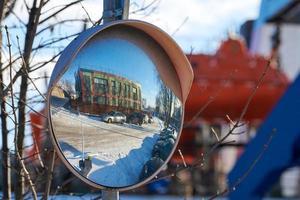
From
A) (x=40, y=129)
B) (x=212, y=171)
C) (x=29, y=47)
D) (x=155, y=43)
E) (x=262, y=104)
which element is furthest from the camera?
(x=212, y=171)

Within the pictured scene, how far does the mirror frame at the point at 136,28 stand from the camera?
243cm

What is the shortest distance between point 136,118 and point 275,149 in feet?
18.8

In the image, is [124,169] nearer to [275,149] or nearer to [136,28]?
[136,28]

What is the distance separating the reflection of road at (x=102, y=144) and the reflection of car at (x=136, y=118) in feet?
0.05

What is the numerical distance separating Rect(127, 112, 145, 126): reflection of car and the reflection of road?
0.05 feet

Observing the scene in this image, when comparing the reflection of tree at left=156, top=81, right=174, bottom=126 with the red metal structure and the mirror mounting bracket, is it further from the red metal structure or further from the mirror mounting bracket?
the red metal structure

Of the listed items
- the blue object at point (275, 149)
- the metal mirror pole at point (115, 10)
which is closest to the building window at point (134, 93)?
the metal mirror pole at point (115, 10)

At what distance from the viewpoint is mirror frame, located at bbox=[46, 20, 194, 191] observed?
2432mm

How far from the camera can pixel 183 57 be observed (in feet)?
8.60

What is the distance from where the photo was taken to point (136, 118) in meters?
2.54

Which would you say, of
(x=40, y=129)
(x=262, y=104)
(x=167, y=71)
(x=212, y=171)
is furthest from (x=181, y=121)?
(x=212, y=171)

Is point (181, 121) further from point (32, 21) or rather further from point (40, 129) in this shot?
point (40, 129)

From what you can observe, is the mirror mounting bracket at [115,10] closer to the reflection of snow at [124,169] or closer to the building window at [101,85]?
the building window at [101,85]

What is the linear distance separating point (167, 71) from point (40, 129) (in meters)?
2.02
